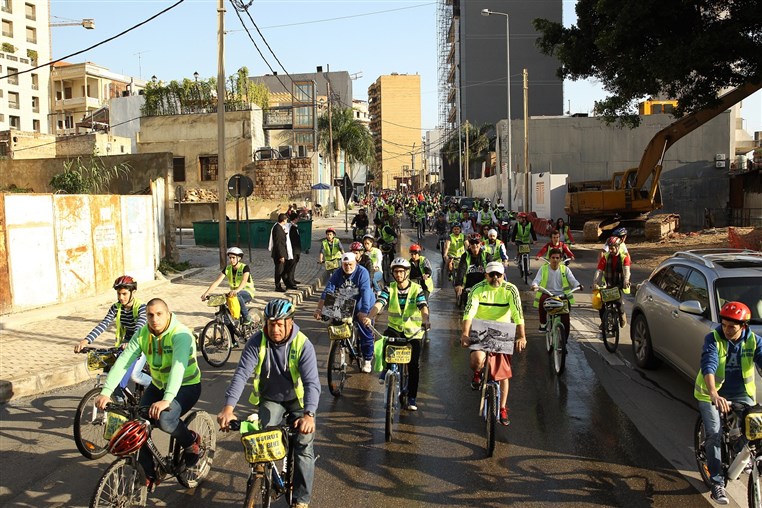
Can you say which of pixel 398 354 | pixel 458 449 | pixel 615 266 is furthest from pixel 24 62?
pixel 458 449

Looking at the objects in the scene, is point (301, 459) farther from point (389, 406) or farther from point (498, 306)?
point (498, 306)

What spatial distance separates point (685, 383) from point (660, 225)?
22053 mm

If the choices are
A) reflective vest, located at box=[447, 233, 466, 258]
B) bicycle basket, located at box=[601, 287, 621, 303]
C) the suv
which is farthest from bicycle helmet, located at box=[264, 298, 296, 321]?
reflective vest, located at box=[447, 233, 466, 258]

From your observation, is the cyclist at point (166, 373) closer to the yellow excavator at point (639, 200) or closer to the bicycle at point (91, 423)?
the bicycle at point (91, 423)

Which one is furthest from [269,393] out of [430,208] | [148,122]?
[148,122]

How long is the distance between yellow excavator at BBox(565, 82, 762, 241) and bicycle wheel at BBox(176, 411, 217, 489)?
26.3m

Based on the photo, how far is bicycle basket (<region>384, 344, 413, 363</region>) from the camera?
23.6 ft

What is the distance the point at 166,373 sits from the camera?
549cm

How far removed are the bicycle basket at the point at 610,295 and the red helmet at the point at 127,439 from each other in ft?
25.7

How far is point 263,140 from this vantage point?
50.4 meters

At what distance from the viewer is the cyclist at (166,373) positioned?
5.13 metres

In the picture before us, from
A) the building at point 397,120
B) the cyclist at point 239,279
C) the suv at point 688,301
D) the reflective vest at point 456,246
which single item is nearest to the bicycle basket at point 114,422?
the suv at point 688,301

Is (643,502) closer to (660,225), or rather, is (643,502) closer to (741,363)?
(741,363)

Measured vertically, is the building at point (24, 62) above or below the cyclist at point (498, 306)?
above
